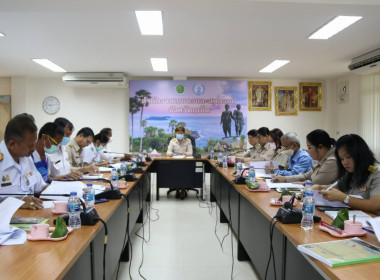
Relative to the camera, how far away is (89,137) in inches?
159

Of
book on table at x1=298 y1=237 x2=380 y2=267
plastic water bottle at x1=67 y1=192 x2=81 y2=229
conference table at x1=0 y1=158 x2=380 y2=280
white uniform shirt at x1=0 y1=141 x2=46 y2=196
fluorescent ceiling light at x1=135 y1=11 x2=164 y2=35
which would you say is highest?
fluorescent ceiling light at x1=135 y1=11 x2=164 y2=35

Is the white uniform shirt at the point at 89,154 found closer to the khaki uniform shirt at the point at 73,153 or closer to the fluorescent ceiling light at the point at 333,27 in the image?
the khaki uniform shirt at the point at 73,153

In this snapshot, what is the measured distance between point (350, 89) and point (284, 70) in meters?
1.86

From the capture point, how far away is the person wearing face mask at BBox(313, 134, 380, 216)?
1.72 metres

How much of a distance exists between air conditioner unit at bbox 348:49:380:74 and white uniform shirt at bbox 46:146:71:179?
5.09 meters

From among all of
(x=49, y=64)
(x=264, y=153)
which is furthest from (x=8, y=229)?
(x=49, y=64)

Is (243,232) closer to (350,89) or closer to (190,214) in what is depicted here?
(190,214)

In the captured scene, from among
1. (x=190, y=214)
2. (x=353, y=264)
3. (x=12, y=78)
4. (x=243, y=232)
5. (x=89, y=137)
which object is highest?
(x=12, y=78)

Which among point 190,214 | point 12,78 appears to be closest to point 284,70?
point 190,214

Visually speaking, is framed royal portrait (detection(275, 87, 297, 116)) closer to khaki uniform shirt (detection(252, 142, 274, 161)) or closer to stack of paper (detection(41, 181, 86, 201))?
khaki uniform shirt (detection(252, 142, 274, 161))

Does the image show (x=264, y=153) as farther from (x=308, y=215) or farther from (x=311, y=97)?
(x=311, y=97)

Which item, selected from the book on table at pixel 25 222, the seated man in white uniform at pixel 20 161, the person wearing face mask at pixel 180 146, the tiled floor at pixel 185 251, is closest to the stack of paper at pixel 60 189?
the seated man in white uniform at pixel 20 161

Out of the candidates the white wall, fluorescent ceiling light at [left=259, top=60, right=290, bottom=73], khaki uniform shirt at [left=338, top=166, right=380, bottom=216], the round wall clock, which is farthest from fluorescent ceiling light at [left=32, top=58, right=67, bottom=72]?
khaki uniform shirt at [left=338, top=166, right=380, bottom=216]

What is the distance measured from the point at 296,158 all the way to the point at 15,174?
2.94 meters
